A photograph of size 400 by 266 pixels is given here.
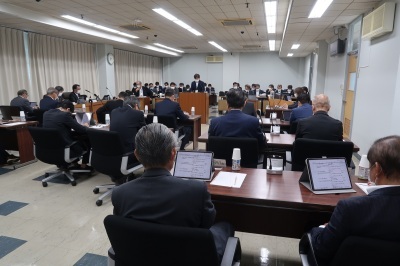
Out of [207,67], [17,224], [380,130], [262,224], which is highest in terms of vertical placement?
[207,67]

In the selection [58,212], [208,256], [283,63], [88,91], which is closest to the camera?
[208,256]

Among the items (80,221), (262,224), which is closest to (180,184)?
(262,224)

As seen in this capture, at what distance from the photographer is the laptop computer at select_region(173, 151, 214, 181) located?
6.15 ft

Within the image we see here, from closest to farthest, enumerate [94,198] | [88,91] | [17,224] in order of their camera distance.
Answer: [17,224] → [94,198] → [88,91]

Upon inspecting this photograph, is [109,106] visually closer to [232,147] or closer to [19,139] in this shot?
[19,139]

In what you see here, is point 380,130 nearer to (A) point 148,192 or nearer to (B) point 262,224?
(B) point 262,224

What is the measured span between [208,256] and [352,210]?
573 mm

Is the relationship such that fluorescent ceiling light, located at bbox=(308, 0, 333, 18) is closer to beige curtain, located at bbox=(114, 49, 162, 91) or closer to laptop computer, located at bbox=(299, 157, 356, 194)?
laptop computer, located at bbox=(299, 157, 356, 194)

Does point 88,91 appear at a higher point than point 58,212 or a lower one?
higher

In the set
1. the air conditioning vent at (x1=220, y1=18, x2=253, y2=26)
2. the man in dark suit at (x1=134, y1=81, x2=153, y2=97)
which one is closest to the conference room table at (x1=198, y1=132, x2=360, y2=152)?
the air conditioning vent at (x1=220, y1=18, x2=253, y2=26)

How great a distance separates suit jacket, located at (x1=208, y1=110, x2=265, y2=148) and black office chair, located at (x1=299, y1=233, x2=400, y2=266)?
5.23 ft

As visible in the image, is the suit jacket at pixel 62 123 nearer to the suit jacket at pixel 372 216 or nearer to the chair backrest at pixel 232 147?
the chair backrest at pixel 232 147

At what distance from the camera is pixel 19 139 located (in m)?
4.57

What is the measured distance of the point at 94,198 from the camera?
337 centimetres
